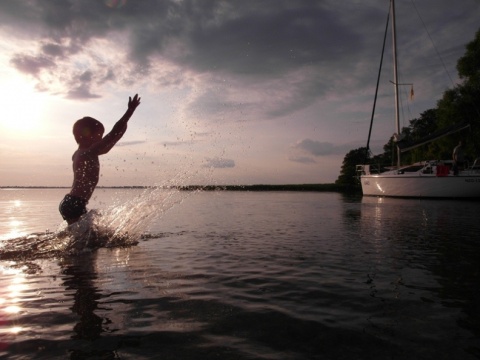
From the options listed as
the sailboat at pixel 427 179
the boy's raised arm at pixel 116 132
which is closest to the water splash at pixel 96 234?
the boy's raised arm at pixel 116 132

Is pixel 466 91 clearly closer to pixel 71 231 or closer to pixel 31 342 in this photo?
pixel 71 231

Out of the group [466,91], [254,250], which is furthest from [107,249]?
[466,91]

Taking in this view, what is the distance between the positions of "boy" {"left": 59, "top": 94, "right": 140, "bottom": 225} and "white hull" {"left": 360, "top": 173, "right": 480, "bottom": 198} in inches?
1106

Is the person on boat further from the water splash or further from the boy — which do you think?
the boy

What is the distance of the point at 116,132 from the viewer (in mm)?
6145

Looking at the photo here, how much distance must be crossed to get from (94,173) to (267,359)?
513 cm

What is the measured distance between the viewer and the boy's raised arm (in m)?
6.14

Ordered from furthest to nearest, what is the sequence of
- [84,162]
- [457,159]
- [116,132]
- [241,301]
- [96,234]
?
[457,159], [96,234], [84,162], [116,132], [241,301]

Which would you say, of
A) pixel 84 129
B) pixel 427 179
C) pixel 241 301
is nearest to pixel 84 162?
pixel 84 129

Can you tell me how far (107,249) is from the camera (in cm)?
814

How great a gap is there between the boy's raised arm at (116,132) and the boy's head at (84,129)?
1.22 ft

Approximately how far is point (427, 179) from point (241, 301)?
1136 inches

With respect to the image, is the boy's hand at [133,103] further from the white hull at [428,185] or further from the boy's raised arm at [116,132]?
the white hull at [428,185]

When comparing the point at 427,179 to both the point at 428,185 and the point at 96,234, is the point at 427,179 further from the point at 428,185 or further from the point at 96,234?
the point at 96,234
